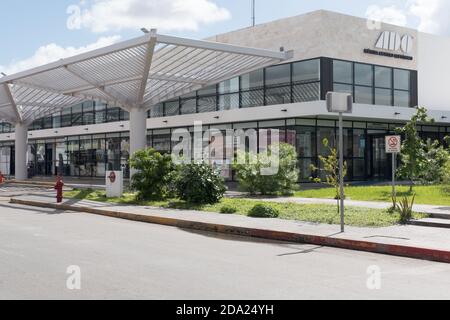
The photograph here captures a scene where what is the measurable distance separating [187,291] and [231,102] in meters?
25.4

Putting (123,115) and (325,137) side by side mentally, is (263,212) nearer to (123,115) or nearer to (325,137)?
(325,137)

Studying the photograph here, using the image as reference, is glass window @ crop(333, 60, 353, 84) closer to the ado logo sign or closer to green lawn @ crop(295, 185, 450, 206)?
the ado logo sign

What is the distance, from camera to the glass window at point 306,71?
91.2ft

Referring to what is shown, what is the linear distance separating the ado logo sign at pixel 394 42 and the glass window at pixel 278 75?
17.1 ft

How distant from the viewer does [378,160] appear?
106 feet

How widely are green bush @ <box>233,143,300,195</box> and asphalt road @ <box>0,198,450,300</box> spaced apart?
31.4 ft

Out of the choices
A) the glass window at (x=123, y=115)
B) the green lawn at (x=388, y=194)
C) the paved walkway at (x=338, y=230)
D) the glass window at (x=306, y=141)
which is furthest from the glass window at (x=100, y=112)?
the paved walkway at (x=338, y=230)

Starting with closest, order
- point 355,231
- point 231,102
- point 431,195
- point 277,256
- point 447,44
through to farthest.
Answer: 1. point 277,256
2. point 355,231
3. point 431,195
4. point 231,102
5. point 447,44

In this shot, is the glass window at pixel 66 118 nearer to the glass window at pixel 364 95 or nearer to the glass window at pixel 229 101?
the glass window at pixel 229 101

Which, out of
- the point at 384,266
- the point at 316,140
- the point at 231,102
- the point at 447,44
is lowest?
the point at 384,266

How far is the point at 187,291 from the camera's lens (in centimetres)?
686

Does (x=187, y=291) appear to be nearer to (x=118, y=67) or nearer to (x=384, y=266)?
(x=384, y=266)

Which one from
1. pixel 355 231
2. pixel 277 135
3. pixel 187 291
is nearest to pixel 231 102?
pixel 277 135

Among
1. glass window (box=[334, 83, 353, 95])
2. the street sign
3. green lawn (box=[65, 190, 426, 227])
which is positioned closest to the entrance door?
glass window (box=[334, 83, 353, 95])
